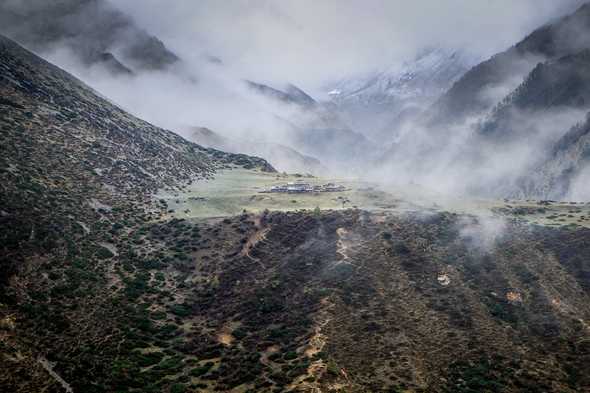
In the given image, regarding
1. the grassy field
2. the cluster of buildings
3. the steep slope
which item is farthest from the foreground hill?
the cluster of buildings

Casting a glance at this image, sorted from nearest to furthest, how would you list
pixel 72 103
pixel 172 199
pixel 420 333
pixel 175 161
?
pixel 420 333, pixel 172 199, pixel 72 103, pixel 175 161

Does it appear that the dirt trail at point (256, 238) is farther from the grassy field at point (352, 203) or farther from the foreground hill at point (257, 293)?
the grassy field at point (352, 203)

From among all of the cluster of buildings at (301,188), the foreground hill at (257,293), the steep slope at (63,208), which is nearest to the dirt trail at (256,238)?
the foreground hill at (257,293)

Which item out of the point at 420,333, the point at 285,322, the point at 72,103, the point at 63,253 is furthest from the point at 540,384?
the point at 72,103

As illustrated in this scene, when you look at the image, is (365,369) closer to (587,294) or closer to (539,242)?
(587,294)

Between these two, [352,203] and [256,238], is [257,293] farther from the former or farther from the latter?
[352,203]

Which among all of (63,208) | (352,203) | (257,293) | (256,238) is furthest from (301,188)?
(63,208)

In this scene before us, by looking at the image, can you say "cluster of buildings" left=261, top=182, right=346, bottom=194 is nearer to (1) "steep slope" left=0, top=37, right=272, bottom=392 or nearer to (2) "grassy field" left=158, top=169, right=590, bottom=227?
(2) "grassy field" left=158, top=169, right=590, bottom=227
